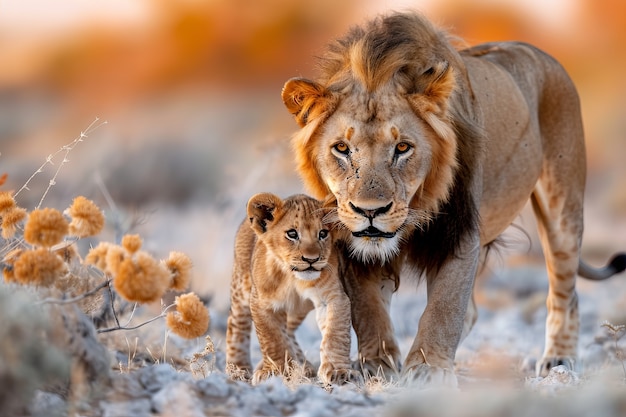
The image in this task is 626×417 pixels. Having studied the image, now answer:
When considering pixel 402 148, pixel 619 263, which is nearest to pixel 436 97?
pixel 402 148

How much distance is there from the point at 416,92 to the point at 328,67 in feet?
1.83

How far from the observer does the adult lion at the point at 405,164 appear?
5.17 metres

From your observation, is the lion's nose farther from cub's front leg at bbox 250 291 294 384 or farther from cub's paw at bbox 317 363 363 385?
cub's front leg at bbox 250 291 294 384

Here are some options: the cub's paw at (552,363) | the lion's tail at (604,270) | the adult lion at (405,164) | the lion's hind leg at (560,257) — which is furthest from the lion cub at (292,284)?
the lion's tail at (604,270)

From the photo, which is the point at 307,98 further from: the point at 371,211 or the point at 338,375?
the point at 338,375

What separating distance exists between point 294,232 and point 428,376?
3.22 ft

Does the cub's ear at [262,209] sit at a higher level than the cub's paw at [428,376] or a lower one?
higher

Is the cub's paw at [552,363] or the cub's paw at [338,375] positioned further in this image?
the cub's paw at [552,363]

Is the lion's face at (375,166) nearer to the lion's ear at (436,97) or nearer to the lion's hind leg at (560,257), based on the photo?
the lion's ear at (436,97)

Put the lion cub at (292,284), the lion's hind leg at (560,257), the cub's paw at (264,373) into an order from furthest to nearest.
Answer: the lion's hind leg at (560,257) < the cub's paw at (264,373) < the lion cub at (292,284)

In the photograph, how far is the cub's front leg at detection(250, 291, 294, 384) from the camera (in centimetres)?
572

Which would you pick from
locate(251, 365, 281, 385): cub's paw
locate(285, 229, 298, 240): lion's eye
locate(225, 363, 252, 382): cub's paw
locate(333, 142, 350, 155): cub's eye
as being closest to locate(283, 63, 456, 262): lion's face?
locate(333, 142, 350, 155): cub's eye

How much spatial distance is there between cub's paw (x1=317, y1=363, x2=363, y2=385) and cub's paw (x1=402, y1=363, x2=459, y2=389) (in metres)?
0.24

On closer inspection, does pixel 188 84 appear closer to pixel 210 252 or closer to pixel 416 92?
pixel 210 252
